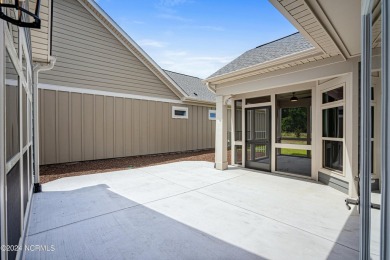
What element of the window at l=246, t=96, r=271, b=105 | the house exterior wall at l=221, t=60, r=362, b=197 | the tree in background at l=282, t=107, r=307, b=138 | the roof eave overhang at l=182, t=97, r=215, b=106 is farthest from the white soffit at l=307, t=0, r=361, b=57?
the tree in background at l=282, t=107, r=307, b=138

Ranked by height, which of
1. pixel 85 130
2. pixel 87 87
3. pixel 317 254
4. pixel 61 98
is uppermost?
pixel 87 87

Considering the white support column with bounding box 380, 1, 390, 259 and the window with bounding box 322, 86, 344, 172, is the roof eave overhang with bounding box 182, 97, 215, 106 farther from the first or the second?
the white support column with bounding box 380, 1, 390, 259

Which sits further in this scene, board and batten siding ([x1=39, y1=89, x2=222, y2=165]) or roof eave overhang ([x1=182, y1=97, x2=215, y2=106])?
roof eave overhang ([x1=182, y1=97, x2=215, y2=106])

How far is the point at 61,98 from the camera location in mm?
6926

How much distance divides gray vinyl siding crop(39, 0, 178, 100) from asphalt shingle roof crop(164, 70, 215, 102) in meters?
2.78

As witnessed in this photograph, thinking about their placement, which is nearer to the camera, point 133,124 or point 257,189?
point 257,189

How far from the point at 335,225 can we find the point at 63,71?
8477 millimetres

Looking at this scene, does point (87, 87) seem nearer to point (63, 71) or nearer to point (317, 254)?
point (63, 71)

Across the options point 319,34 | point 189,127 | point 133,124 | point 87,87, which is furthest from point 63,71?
point 319,34

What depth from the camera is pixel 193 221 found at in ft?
10.0

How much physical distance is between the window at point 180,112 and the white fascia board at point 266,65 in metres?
4.03

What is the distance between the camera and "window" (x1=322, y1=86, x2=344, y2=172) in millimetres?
4422

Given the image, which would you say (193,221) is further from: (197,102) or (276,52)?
(197,102)

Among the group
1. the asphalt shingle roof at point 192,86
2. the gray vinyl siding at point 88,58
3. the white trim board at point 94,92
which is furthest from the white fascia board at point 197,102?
the gray vinyl siding at point 88,58
